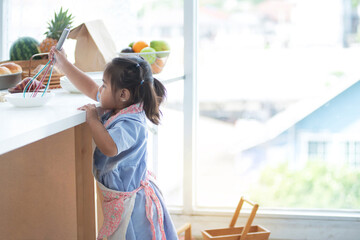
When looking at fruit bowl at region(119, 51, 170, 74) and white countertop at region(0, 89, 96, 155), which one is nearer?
white countertop at region(0, 89, 96, 155)

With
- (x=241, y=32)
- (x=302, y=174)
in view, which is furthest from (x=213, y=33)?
(x=302, y=174)

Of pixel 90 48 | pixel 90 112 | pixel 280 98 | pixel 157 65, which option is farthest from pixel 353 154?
pixel 90 112

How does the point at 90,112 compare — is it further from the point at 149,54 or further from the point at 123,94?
the point at 149,54

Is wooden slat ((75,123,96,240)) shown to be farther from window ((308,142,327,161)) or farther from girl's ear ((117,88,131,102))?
window ((308,142,327,161))

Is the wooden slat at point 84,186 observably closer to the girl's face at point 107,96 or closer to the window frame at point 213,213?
the girl's face at point 107,96

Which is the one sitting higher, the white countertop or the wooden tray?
the white countertop

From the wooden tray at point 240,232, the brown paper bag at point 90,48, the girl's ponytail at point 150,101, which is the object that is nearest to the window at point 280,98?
the wooden tray at point 240,232

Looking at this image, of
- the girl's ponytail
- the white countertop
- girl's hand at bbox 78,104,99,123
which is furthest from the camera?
the girl's ponytail

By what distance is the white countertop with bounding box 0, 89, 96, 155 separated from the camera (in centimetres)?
98

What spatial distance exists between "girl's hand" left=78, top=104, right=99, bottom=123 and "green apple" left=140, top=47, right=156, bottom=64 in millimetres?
681

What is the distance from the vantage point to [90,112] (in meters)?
1.36

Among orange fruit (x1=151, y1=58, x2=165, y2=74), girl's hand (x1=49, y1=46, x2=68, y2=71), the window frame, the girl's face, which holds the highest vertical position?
girl's hand (x1=49, y1=46, x2=68, y2=71)

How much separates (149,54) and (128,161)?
72cm

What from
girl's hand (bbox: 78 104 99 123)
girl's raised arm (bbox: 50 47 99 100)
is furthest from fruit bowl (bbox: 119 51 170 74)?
girl's hand (bbox: 78 104 99 123)
